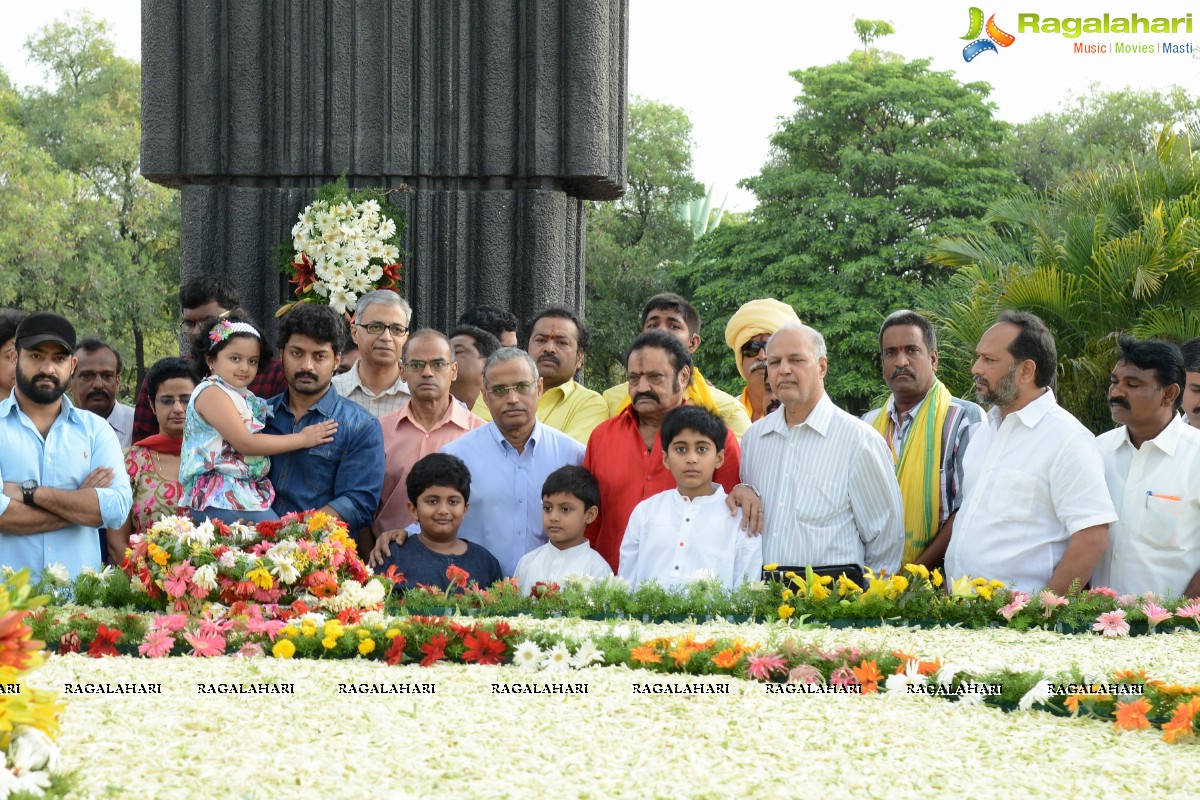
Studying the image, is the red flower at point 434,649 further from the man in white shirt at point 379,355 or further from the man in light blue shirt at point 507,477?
the man in white shirt at point 379,355

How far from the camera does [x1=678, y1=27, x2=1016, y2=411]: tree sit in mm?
26219

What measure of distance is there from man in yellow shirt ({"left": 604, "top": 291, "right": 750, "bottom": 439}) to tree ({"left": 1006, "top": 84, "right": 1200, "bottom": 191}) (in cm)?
2901

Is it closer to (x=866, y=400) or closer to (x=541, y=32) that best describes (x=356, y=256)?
(x=541, y=32)

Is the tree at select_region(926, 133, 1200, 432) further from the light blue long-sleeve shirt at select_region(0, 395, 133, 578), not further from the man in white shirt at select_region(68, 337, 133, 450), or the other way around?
the light blue long-sleeve shirt at select_region(0, 395, 133, 578)

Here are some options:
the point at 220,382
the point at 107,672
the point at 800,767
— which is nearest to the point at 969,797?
the point at 800,767

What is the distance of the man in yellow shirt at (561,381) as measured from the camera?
5.98 meters

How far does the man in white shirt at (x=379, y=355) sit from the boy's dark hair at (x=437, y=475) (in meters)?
0.86

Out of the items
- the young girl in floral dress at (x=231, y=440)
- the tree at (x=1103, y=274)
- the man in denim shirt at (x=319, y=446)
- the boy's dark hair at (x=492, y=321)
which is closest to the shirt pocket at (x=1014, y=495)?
the man in denim shirt at (x=319, y=446)

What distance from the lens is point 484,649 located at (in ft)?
13.0

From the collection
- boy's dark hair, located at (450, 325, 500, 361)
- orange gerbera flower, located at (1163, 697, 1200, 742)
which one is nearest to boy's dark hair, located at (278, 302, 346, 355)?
boy's dark hair, located at (450, 325, 500, 361)

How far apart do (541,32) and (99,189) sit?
25.8 meters

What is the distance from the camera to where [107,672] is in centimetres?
376

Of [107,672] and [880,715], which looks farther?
[107,672]

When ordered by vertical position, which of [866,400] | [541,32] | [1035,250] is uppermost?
[541,32]
